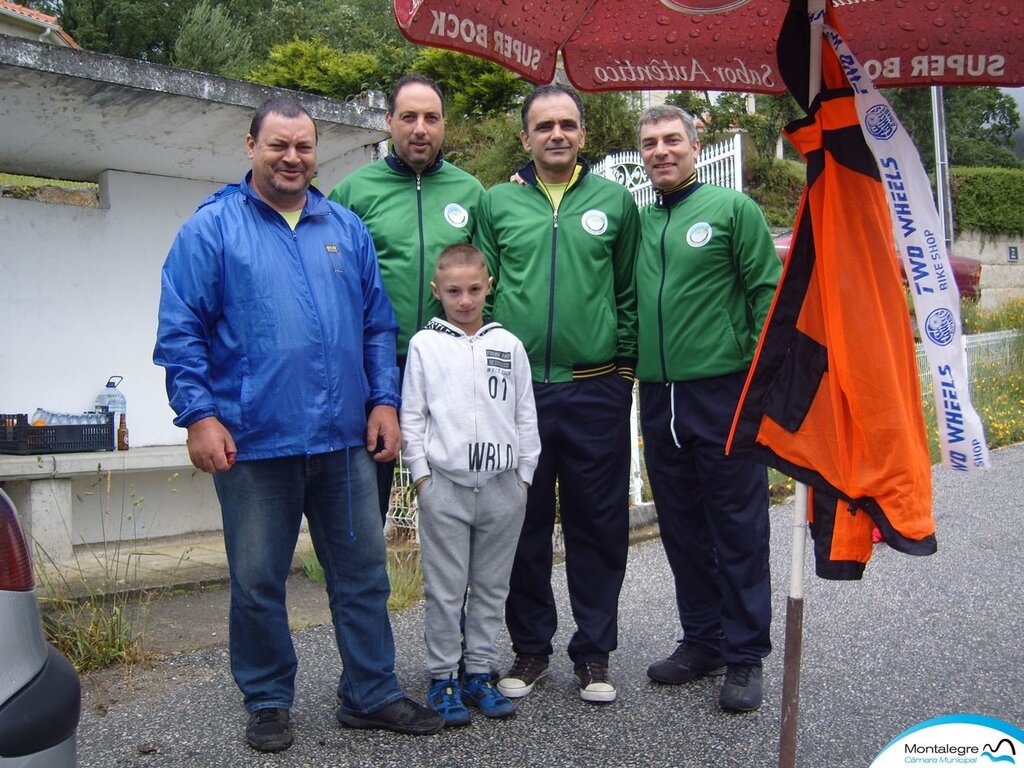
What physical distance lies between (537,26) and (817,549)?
5.84ft

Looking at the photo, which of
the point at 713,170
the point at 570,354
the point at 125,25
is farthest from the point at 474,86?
the point at 125,25

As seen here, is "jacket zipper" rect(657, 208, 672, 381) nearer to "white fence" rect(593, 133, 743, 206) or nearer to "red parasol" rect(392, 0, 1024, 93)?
"red parasol" rect(392, 0, 1024, 93)

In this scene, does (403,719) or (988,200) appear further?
(988,200)

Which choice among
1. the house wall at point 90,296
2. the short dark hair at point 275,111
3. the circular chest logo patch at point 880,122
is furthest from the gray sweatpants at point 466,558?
the house wall at point 90,296

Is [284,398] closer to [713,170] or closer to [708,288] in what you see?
[708,288]

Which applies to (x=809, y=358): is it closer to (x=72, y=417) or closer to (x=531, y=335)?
(x=531, y=335)

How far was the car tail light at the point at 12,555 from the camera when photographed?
220 centimetres

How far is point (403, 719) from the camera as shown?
11.7 ft

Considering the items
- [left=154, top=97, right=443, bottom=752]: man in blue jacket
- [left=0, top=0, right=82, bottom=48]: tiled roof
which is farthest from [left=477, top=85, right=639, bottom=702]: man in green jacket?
[left=0, top=0, right=82, bottom=48]: tiled roof

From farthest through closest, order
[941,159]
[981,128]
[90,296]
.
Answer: [981,128]
[941,159]
[90,296]

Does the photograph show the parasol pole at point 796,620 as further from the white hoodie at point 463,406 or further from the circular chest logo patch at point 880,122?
the white hoodie at point 463,406

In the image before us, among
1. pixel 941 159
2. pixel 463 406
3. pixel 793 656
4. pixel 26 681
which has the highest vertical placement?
pixel 941 159

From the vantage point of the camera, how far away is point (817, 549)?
276 cm

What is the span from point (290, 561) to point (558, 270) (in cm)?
145
